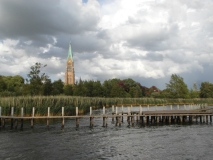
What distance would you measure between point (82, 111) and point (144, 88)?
290 feet

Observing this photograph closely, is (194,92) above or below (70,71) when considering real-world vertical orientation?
below

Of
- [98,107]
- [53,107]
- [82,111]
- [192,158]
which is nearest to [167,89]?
[98,107]

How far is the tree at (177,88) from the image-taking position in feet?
278

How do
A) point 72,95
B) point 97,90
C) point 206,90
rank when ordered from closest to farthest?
1. point 72,95
2. point 97,90
3. point 206,90

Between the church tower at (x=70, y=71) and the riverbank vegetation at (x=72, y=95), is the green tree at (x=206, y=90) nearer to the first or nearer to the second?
the riverbank vegetation at (x=72, y=95)

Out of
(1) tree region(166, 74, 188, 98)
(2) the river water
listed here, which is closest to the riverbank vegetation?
(1) tree region(166, 74, 188, 98)

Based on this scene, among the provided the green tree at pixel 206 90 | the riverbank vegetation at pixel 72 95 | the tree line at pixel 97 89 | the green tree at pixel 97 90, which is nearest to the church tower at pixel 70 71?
the riverbank vegetation at pixel 72 95

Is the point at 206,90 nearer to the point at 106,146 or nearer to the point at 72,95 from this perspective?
the point at 72,95

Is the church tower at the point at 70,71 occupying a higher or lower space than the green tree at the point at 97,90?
higher

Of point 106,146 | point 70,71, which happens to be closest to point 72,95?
point 106,146

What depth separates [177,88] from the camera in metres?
86.2

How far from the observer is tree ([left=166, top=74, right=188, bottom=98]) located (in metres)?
84.6

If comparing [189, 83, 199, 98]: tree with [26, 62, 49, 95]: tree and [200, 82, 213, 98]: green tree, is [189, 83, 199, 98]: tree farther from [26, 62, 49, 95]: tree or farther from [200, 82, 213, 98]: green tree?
[26, 62, 49, 95]: tree

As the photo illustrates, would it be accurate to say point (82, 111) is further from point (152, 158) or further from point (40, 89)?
point (152, 158)
